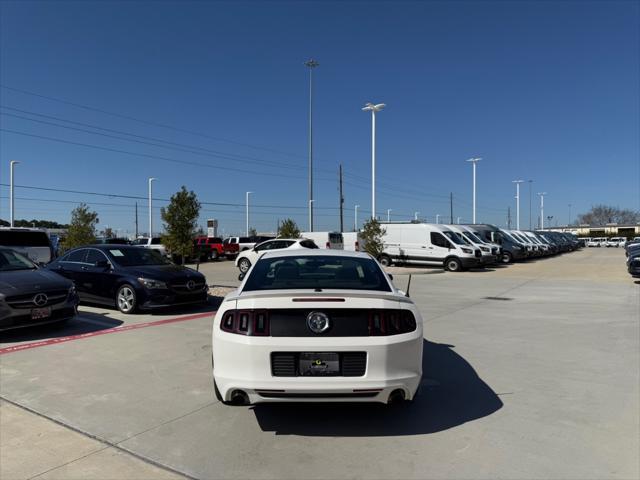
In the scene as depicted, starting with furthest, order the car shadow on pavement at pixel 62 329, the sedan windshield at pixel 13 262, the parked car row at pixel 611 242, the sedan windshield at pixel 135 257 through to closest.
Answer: the parked car row at pixel 611 242 → the sedan windshield at pixel 135 257 → the sedan windshield at pixel 13 262 → the car shadow on pavement at pixel 62 329

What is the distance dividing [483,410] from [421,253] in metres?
21.6

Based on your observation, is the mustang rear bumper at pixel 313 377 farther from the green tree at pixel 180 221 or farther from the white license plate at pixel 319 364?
the green tree at pixel 180 221

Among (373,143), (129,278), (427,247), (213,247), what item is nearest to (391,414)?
(129,278)

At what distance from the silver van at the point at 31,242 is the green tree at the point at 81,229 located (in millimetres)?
8985

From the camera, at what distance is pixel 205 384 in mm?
5148

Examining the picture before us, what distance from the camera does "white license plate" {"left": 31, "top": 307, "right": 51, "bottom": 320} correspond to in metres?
7.26

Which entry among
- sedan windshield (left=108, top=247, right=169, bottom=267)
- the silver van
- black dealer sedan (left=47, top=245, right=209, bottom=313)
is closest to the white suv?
the silver van

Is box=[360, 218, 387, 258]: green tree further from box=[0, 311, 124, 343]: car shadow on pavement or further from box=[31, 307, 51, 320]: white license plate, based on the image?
box=[31, 307, 51, 320]: white license plate

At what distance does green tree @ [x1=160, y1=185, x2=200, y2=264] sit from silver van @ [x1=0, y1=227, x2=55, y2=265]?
3.57 meters

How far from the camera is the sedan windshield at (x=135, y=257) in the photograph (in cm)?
1032

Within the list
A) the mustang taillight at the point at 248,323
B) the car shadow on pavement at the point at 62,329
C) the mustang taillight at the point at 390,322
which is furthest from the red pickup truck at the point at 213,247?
the mustang taillight at the point at 390,322

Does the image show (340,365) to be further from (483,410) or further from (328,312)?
(483,410)

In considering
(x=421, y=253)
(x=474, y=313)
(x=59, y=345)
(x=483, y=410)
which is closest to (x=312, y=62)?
(x=421, y=253)

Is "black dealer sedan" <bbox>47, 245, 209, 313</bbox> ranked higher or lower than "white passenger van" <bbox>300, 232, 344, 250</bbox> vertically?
lower
